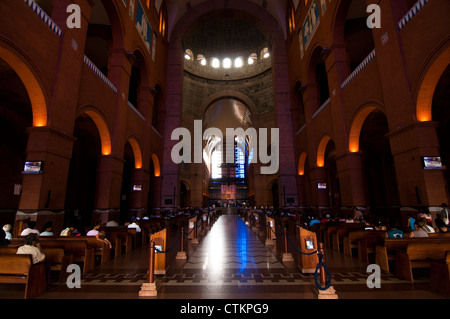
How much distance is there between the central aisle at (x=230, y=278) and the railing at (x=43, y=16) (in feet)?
30.9

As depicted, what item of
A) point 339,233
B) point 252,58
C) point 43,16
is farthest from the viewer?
point 252,58

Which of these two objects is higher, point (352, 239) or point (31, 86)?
point (31, 86)

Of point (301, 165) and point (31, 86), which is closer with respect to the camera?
point (31, 86)

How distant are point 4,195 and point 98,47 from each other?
41.6 ft

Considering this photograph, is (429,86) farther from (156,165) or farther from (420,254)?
(156,165)

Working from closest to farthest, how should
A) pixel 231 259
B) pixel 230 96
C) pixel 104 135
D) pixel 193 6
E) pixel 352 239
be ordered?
pixel 231 259
pixel 352 239
pixel 104 135
pixel 193 6
pixel 230 96

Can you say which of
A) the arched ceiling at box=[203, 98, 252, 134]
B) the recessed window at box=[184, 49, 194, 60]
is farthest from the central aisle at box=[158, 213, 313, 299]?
the arched ceiling at box=[203, 98, 252, 134]

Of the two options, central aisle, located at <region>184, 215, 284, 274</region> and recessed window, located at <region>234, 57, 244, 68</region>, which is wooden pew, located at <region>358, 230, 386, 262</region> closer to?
central aisle, located at <region>184, 215, 284, 274</region>

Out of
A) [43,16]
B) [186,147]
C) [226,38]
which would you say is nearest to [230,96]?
[226,38]

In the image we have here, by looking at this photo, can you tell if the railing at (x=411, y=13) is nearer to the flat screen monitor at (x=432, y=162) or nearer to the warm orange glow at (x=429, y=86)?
the warm orange glow at (x=429, y=86)

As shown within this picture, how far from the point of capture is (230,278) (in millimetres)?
4586

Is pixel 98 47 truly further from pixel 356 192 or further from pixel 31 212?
pixel 356 192

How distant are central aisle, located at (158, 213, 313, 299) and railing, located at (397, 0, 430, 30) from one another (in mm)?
9622

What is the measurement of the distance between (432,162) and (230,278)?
7.78 m
